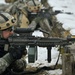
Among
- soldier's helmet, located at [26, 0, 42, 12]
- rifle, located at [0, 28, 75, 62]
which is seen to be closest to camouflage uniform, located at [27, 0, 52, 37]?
soldier's helmet, located at [26, 0, 42, 12]

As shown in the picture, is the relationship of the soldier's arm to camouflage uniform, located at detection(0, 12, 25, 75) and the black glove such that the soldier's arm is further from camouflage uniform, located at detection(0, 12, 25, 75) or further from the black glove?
the black glove

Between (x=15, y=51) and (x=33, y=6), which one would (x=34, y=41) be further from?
(x=33, y=6)

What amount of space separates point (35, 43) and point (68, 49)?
3.08 feet

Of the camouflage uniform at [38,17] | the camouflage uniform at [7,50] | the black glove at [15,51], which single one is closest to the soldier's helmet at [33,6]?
the camouflage uniform at [38,17]

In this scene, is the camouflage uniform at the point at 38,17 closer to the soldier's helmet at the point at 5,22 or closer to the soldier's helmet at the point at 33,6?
the soldier's helmet at the point at 33,6

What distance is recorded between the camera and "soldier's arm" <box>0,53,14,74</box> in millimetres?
6050

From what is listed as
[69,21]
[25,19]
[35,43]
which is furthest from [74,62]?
[69,21]

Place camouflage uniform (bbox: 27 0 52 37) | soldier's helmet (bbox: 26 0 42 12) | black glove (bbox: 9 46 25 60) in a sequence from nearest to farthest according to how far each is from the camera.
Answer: black glove (bbox: 9 46 25 60) → camouflage uniform (bbox: 27 0 52 37) → soldier's helmet (bbox: 26 0 42 12)

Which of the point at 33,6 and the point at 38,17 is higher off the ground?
the point at 33,6

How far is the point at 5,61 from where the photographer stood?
20.1 ft

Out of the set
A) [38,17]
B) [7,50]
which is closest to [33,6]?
[38,17]

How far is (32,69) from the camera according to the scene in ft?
23.9

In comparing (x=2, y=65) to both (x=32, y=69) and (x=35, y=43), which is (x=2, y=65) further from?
(x=32, y=69)

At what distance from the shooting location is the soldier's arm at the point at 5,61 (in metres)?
6.05
